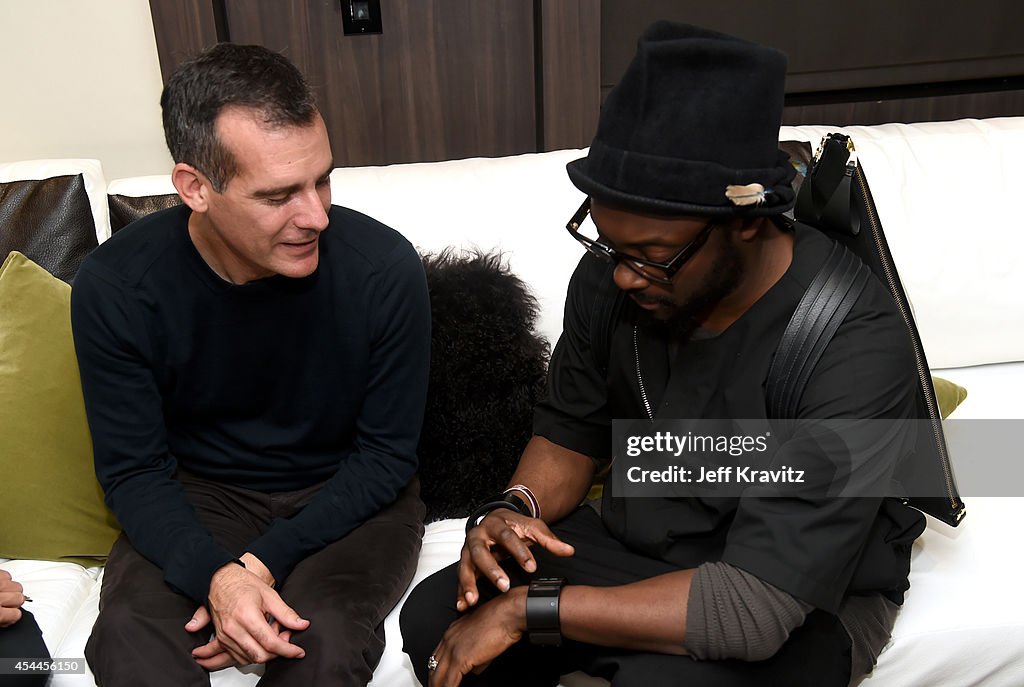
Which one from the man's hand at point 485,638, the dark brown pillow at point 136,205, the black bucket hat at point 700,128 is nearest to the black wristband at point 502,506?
the man's hand at point 485,638

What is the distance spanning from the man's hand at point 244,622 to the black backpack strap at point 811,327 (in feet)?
2.49

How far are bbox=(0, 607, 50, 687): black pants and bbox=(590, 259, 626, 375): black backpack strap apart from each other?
3.24ft

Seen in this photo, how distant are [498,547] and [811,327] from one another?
55 centimetres

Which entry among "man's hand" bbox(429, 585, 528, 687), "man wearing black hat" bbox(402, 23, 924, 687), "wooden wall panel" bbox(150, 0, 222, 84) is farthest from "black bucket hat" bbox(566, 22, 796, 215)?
"wooden wall panel" bbox(150, 0, 222, 84)

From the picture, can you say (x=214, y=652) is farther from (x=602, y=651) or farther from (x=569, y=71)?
(x=569, y=71)

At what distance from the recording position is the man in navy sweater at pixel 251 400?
132 cm

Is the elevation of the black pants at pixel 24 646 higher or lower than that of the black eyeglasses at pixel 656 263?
lower

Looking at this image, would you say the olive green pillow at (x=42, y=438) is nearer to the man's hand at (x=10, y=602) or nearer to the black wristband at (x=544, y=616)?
the man's hand at (x=10, y=602)

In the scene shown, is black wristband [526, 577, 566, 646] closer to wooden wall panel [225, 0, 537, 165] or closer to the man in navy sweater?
the man in navy sweater

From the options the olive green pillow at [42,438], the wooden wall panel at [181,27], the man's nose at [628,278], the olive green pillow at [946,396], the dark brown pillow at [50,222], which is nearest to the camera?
the man's nose at [628,278]

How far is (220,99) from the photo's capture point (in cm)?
131

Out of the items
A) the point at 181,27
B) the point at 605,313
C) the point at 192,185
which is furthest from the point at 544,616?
the point at 181,27

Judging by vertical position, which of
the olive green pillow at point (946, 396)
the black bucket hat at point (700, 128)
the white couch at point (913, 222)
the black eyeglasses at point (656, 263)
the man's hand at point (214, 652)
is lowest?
the man's hand at point (214, 652)

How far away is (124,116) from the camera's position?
2.38m
